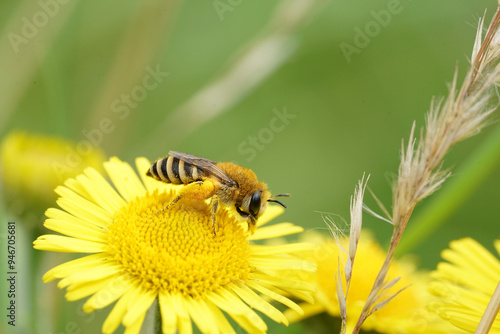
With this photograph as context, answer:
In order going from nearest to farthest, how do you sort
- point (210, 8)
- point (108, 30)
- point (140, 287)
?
1. point (140, 287)
2. point (108, 30)
3. point (210, 8)

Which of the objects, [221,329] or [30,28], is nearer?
[221,329]

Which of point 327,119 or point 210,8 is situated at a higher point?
point 210,8

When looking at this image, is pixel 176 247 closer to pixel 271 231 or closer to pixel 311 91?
pixel 271 231

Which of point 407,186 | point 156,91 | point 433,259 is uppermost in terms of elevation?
point 156,91

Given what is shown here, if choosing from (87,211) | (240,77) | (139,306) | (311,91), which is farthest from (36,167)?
(311,91)

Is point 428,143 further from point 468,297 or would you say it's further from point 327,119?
point 327,119

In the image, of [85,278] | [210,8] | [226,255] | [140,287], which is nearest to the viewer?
[85,278]

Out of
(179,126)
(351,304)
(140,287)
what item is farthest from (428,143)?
(179,126)
